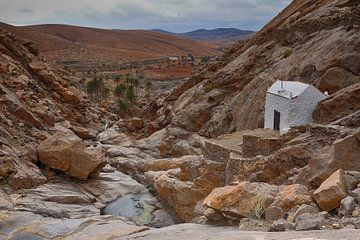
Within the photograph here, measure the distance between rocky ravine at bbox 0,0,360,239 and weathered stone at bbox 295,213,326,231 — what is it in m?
0.02

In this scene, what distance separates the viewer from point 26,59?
38.3m

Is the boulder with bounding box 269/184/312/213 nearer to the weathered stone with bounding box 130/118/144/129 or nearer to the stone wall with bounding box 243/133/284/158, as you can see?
the stone wall with bounding box 243/133/284/158

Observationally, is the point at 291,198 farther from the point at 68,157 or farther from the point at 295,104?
the point at 68,157

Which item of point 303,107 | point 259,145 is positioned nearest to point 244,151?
point 259,145

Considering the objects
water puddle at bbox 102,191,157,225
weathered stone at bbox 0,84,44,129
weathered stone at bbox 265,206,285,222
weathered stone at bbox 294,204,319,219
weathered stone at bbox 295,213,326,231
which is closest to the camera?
weathered stone at bbox 295,213,326,231

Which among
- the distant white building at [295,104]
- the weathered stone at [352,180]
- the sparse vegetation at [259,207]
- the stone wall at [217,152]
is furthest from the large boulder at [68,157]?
the weathered stone at [352,180]

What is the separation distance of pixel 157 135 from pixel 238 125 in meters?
9.40

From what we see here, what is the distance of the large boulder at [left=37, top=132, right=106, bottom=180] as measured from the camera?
72.3 ft

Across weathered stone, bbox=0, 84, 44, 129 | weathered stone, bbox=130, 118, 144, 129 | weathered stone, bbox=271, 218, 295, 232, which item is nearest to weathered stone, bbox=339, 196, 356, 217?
weathered stone, bbox=271, 218, 295, 232

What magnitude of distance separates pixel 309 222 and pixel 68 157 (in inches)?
687

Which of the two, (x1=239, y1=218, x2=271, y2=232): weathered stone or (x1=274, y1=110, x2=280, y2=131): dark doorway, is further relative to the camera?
(x1=274, y1=110, x2=280, y2=131): dark doorway

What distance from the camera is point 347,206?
267 inches

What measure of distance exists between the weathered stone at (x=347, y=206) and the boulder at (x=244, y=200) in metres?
1.48

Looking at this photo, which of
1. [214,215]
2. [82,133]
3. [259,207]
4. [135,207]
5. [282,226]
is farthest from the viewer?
[82,133]
